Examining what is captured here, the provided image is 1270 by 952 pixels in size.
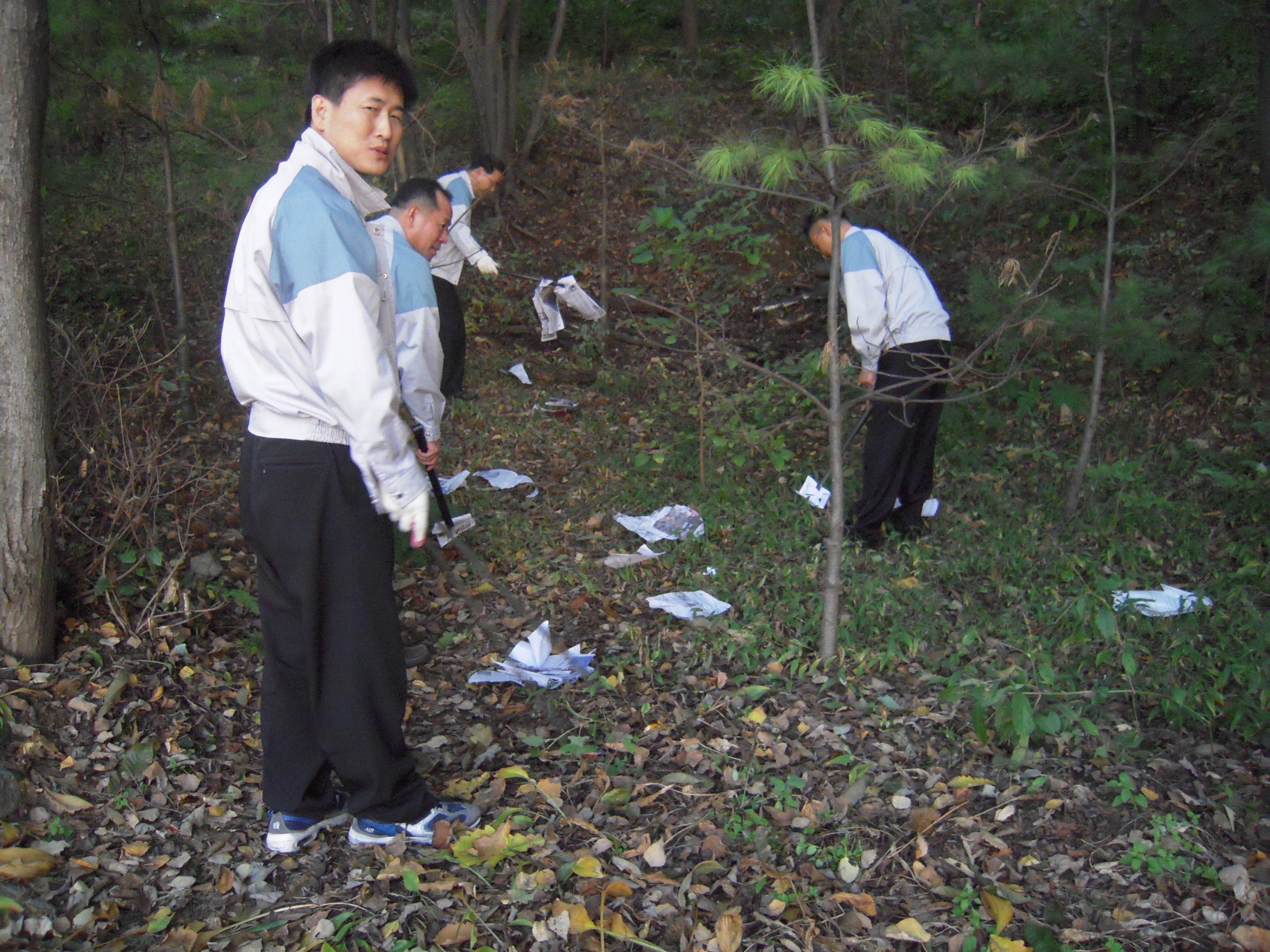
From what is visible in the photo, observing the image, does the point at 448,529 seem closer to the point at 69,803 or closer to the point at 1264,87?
the point at 69,803

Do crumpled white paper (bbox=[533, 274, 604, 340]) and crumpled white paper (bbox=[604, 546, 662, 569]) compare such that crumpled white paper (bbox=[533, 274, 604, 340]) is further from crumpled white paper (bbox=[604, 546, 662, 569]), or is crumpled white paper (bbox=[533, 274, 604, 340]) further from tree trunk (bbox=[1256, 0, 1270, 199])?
tree trunk (bbox=[1256, 0, 1270, 199])

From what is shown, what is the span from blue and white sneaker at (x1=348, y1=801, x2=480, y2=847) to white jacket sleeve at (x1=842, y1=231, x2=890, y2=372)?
280 cm

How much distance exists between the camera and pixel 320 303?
209cm

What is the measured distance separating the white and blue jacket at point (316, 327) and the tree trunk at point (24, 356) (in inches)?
52.9

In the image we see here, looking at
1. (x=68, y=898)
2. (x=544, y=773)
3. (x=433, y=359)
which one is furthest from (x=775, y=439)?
(x=68, y=898)

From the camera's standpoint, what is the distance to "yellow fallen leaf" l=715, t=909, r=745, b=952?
90.0 inches

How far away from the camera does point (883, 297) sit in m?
4.41

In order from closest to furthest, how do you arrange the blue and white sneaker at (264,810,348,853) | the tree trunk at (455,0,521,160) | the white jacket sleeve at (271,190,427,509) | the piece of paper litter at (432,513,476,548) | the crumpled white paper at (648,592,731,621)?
the white jacket sleeve at (271,190,427,509), the blue and white sneaker at (264,810,348,853), the crumpled white paper at (648,592,731,621), the piece of paper litter at (432,513,476,548), the tree trunk at (455,0,521,160)

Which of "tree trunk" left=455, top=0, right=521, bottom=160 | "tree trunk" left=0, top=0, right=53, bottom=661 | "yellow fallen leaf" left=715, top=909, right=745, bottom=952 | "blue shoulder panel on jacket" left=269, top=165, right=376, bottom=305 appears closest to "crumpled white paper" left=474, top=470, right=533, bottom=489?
"tree trunk" left=0, top=0, right=53, bottom=661

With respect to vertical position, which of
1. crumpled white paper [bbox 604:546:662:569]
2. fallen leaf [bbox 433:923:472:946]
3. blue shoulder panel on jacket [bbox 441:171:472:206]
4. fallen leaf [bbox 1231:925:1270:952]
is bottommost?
fallen leaf [bbox 433:923:472:946]

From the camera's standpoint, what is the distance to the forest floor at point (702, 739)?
2391mm

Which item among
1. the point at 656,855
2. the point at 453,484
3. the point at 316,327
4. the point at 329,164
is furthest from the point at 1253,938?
the point at 453,484

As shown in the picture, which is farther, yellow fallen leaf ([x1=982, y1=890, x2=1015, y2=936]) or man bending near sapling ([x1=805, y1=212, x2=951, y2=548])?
man bending near sapling ([x1=805, y1=212, x2=951, y2=548])

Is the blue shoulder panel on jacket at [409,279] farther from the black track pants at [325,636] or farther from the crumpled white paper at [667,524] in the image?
the crumpled white paper at [667,524]
